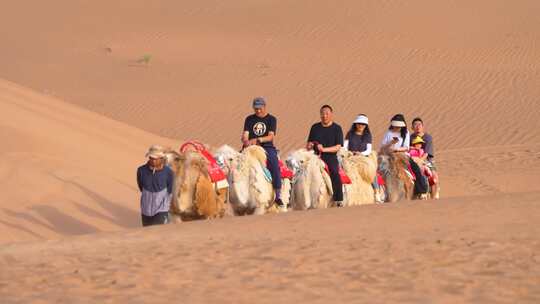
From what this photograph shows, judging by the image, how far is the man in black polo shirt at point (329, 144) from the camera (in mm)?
12547

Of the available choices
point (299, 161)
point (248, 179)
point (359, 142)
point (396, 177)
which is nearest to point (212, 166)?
point (248, 179)

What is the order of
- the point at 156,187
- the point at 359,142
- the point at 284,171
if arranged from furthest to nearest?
the point at 359,142
the point at 284,171
the point at 156,187

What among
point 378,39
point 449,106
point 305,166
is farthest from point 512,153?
point 378,39

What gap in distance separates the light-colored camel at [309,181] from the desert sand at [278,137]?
4.12ft

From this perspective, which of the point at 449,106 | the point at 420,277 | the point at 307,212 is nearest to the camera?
the point at 420,277

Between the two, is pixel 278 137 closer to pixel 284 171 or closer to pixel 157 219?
pixel 284 171

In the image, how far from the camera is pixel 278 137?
93.6 feet

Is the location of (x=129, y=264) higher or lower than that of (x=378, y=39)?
lower

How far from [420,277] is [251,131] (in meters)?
5.18

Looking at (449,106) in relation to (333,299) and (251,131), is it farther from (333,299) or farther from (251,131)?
(333,299)

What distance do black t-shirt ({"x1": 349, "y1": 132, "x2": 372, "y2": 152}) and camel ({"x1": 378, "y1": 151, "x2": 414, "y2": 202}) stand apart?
520 mm

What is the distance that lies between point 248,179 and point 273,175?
293mm

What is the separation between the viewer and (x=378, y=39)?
1505 inches

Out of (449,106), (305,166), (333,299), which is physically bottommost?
(333,299)
